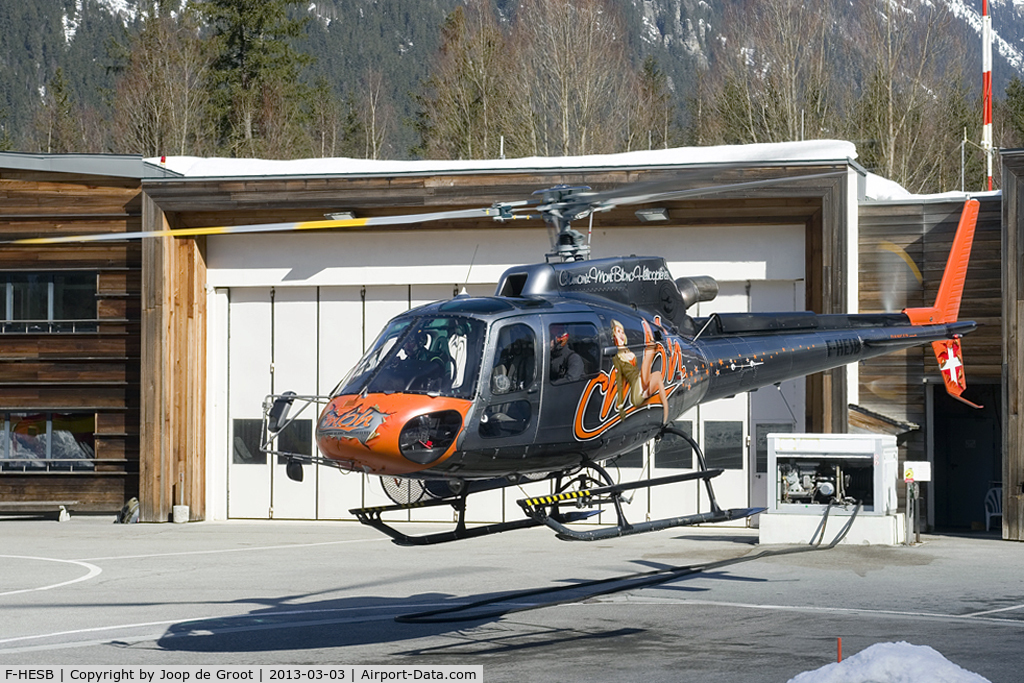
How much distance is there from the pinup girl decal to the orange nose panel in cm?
192

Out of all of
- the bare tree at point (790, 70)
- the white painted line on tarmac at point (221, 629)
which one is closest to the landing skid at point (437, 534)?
the white painted line on tarmac at point (221, 629)

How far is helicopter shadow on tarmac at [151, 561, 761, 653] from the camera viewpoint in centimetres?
1121

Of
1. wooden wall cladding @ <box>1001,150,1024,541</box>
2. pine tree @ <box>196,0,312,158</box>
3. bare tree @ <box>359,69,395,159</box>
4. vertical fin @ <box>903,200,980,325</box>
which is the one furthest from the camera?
bare tree @ <box>359,69,395,159</box>

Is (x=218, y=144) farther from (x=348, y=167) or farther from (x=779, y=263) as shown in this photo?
(x=779, y=263)

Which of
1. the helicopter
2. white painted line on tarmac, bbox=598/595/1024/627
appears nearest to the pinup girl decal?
the helicopter

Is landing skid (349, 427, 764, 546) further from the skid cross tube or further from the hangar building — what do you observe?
the hangar building

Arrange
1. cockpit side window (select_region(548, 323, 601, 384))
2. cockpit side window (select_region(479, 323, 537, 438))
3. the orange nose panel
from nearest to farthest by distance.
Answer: the orange nose panel → cockpit side window (select_region(479, 323, 537, 438)) → cockpit side window (select_region(548, 323, 601, 384))

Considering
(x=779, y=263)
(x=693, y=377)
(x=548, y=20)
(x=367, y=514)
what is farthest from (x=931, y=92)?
(x=367, y=514)

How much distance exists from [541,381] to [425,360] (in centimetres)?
112

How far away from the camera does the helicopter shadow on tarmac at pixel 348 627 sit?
36.8 feet

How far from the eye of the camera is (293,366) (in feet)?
76.4

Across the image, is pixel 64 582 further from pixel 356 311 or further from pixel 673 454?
pixel 673 454

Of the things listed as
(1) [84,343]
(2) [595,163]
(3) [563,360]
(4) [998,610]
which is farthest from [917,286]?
(1) [84,343]

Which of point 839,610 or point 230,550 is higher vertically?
point 839,610
